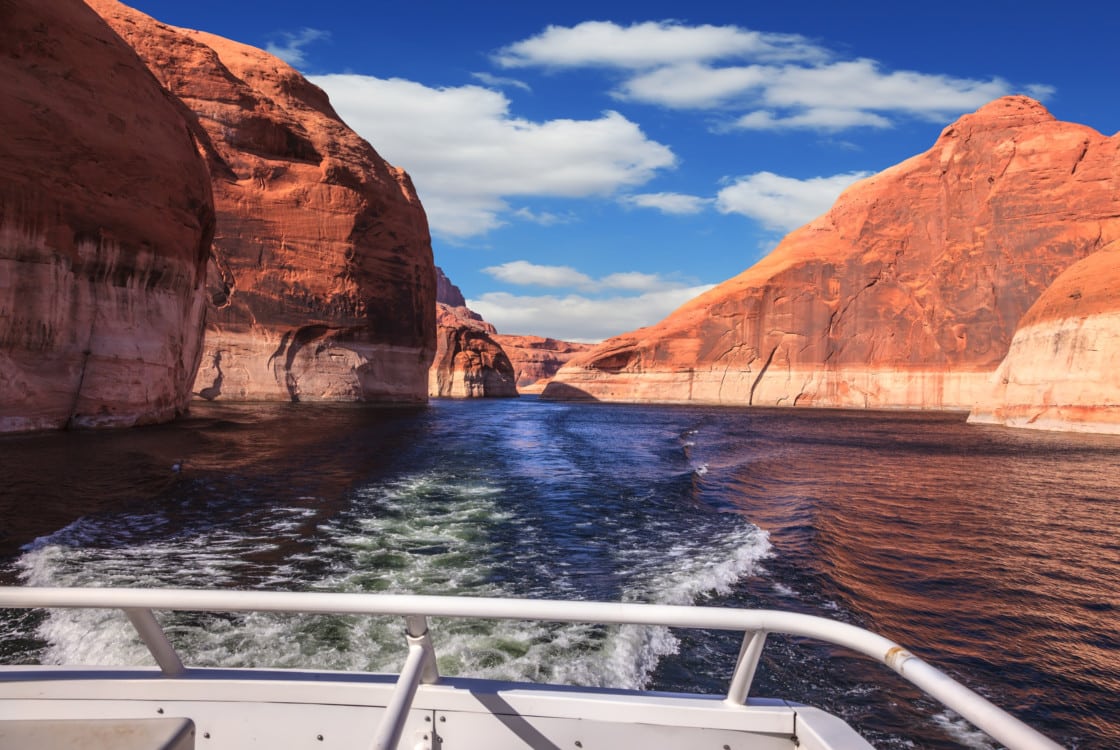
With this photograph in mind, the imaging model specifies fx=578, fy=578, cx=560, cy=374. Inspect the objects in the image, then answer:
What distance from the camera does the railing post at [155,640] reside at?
2023 mm

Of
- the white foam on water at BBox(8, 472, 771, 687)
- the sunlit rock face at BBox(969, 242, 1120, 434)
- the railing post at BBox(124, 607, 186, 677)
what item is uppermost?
the sunlit rock face at BBox(969, 242, 1120, 434)

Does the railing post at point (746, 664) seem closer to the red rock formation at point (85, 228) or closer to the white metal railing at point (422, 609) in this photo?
the white metal railing at point (422, 609)

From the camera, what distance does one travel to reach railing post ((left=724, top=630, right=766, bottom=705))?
1957 millimetres

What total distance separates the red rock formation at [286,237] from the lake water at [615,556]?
847 inches

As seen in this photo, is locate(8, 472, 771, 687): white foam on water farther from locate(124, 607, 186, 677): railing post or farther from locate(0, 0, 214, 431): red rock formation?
locate(0, 0, 214, 431): red rock formation

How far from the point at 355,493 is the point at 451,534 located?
3.22 metres

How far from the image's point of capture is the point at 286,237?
38250 mm

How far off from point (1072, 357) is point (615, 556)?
31766 mm

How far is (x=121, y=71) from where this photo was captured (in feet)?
61.6

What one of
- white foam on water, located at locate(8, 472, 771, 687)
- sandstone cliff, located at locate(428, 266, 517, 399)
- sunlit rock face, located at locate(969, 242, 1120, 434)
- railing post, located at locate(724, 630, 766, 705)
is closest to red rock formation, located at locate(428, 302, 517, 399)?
sandstone cliff, located at locate(428, 266, 517, 399)

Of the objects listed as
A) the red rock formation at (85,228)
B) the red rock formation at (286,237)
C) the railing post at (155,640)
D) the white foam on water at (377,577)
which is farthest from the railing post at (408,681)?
the red rock formation at (286,237)

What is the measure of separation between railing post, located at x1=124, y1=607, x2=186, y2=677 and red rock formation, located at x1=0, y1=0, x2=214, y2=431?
16.9 m

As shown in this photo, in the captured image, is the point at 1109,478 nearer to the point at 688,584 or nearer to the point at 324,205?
the point at 688,584

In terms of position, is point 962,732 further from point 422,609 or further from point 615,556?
point 615,556
